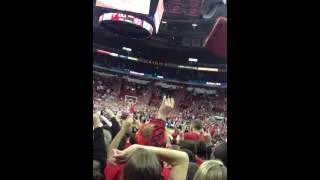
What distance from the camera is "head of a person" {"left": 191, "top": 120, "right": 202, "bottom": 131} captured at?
4.34m

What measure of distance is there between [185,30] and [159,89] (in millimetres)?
535

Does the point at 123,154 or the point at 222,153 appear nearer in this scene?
the point at 123,154

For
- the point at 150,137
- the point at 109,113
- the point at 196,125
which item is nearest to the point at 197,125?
the point at 196,125

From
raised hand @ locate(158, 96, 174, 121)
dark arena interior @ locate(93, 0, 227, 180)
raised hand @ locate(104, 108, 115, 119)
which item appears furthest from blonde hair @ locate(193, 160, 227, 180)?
raised hand @ locate(104, 108, 115, 119)

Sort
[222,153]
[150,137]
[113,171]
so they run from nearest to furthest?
[113,171] < [150,137] < [222,153]

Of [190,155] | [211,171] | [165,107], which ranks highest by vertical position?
[165,107]

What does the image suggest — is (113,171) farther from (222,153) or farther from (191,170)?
(222,153)

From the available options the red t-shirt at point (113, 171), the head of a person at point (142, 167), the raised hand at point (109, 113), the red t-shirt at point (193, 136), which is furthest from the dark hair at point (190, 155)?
the raised hand at point (109, 113)

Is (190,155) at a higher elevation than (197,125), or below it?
below

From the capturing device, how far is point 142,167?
413 centimetres

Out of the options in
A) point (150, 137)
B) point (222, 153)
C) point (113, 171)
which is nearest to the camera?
point (113, 171)

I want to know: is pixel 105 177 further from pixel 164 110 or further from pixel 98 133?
pixel 164 110
